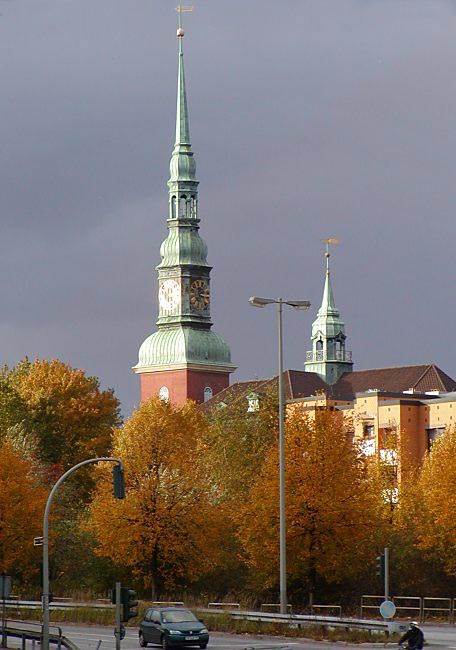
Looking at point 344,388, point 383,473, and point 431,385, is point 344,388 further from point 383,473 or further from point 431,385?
point 383,473

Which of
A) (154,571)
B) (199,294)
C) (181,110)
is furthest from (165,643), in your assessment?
(181,110)

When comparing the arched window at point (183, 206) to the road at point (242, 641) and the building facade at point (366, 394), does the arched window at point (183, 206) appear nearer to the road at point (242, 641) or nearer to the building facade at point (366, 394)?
the building facade at point (366, 394)

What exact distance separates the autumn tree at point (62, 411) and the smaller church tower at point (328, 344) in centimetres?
5703

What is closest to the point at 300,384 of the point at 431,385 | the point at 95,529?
the point at 431,385

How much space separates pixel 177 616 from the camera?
167 ft

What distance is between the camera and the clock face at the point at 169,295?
6629 inches

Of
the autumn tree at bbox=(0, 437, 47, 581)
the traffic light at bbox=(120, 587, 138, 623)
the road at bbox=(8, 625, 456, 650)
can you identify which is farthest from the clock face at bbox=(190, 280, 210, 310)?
the traffic light at bbox=(120, 587, 138, 623)

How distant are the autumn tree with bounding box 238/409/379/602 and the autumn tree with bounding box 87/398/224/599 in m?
4.53

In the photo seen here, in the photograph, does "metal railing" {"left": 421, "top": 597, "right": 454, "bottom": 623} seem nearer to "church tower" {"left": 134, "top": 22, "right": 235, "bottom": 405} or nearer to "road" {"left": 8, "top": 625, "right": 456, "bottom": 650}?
"road" {"left": 8, "top": 625, "right": 456, "bottom": 650}

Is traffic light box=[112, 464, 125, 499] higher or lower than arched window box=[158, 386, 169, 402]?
lower

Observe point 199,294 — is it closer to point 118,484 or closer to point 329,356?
point 329,356

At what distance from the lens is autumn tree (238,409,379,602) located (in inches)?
2645

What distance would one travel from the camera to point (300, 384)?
162m

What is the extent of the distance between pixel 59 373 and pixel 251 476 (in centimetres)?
3159
